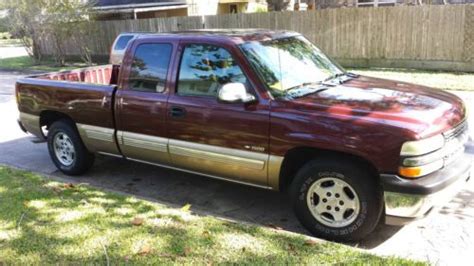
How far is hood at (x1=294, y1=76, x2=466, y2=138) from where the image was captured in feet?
12.8

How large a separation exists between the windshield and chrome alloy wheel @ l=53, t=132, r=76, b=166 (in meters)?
3.07

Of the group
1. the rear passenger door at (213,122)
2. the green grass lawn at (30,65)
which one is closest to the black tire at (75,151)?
the rear passenger door at (213,122)

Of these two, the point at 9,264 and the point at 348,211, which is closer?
the point at 9,264

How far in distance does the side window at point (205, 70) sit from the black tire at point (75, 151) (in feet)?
6.66

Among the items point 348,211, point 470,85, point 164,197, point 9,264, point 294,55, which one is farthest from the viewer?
point 470,85

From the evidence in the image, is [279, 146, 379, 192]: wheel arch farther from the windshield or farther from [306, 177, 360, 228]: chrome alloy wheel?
the windshield

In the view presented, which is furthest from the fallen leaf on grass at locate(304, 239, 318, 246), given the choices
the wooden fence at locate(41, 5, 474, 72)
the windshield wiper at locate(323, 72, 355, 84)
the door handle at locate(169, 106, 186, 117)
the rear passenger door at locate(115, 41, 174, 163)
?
the wooden fence at locate(41, 5, 474, 72)

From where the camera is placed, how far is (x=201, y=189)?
591cm

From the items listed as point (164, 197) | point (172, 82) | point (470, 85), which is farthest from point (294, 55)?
point (470, 85)

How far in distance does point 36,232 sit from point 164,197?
173 centimetres

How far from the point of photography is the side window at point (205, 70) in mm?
4832

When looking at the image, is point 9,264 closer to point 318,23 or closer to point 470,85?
point 470,85

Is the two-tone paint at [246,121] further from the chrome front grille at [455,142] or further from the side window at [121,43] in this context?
the side window at [121,43]

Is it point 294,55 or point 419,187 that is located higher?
point 294,55
